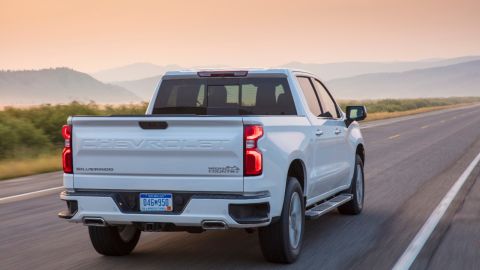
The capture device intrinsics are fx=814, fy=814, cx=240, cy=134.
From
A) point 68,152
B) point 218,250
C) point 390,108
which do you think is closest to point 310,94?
point 218,250

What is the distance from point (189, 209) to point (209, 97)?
8.13 ft

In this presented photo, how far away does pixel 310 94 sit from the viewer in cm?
924

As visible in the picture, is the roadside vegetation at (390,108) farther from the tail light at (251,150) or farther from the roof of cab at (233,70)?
the tail light at (251,150)

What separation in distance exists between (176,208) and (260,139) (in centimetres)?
94

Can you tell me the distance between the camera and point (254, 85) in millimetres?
8859

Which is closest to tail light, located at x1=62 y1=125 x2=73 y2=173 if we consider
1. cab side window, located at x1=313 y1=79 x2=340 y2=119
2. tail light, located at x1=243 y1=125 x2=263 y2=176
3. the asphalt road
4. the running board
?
the asphalt road

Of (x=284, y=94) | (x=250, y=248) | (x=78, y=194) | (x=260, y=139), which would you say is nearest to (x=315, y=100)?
(x=284, y=94)

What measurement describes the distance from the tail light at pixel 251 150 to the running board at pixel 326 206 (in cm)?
154

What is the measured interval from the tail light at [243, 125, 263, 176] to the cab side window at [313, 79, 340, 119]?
8.83 ft

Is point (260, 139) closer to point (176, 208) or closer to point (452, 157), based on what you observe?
point (176, 208)

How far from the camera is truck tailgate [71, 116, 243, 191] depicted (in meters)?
6.76

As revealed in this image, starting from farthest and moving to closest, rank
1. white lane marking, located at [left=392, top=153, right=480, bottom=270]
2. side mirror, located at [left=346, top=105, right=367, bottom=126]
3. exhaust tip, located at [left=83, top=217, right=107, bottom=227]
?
side mirror, located at [left=346, top=105, right=367, bottom=126] → white lane marking, located at [left=392, top=153, right=480, bottom=270] → exhaust tip, located at [left=83, top=217, right=107, bottom=227]

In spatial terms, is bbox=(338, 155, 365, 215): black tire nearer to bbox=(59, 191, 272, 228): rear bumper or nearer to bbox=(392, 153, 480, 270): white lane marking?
bbox=(392, 153, 480, 270): white lane marking

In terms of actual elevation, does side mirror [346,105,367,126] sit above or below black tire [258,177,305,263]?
above
